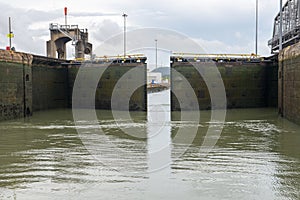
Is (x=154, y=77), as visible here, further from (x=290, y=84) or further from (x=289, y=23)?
(x=290, y=84)

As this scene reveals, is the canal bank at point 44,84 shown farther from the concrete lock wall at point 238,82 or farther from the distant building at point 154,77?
the distant building at point 154,77

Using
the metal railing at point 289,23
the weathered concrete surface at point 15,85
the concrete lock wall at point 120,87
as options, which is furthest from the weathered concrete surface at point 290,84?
the weathered concrete surface at point 15,85

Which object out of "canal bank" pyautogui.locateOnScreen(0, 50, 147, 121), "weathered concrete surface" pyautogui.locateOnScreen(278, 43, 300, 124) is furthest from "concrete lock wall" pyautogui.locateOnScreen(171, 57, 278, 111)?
"weathered concrete surface" pyautogui.locateOnScreen(278, 43, 300, 124)

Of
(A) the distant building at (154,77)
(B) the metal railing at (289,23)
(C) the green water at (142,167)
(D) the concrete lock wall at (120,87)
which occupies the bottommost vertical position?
(C) the green water at (142,167)

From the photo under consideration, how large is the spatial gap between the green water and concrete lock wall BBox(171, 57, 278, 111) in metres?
9.04

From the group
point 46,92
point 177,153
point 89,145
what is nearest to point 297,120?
point 177,153

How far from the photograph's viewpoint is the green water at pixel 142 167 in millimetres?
6996

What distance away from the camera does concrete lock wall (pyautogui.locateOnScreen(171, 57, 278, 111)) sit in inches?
925

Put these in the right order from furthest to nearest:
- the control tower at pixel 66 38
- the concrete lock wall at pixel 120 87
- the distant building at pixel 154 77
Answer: the distant building at pixel 154 77 → the control tower at pixel 66 38 → the concrete lock wall at pixel 120 87

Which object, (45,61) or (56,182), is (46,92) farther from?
(56,182)

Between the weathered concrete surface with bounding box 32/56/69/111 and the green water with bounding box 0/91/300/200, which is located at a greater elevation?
the weathered concrete surface with bounding box 32/56/69/111

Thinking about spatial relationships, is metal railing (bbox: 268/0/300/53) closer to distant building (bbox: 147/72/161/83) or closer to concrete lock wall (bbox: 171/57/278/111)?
concrete lock wall (bbox: 171/57/278/111)

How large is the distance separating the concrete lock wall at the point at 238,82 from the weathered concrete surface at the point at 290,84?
4134mm

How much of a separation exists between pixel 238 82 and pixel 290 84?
657 cm
